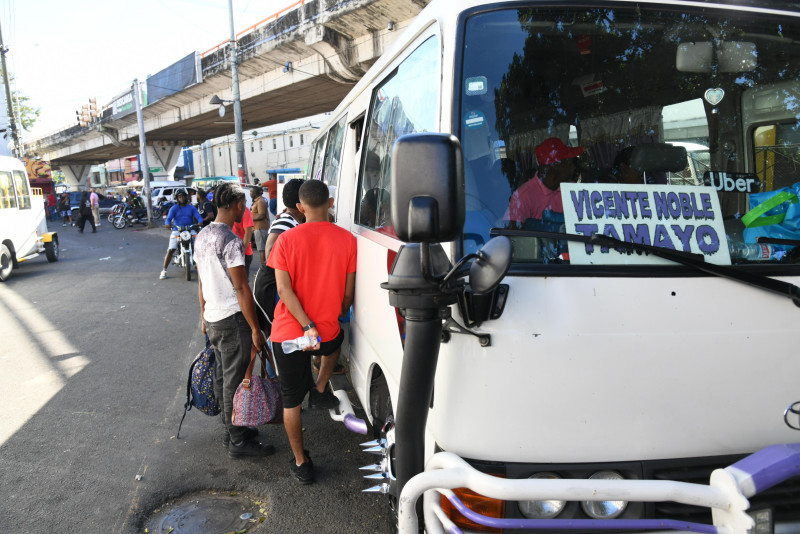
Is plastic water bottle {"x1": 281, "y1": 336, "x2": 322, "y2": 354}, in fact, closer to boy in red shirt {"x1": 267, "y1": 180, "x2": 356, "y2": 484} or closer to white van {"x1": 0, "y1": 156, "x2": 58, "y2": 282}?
boy in red shirt {"x1": 267, "y1": 180, "x2": 356, "y2": 484}

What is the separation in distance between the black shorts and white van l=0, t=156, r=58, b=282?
1189 centimetres

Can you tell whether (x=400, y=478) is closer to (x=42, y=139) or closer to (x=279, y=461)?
(x=279, y=461)

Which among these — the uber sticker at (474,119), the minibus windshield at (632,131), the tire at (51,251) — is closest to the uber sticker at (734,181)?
the minibus windshield at (632,131)


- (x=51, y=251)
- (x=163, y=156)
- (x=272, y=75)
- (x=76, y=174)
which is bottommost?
(x=51, y=251)

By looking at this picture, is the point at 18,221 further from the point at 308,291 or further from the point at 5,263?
the point at 308,291

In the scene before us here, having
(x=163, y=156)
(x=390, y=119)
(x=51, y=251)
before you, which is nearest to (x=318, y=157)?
(x=390, y=119)

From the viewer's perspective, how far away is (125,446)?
13.8 feet

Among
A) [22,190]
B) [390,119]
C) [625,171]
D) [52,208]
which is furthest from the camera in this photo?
[52,208]

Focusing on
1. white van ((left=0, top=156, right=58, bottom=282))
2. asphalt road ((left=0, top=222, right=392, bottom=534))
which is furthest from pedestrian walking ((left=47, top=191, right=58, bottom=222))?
asphalt road ((left=0, top=222, right=392, bottom=534))

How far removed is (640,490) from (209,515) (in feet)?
8.56

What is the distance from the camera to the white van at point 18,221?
12827 mm

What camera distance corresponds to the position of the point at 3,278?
12461mm

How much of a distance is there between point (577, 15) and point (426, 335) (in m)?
1.36

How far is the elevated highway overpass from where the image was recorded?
1692 centimetres
